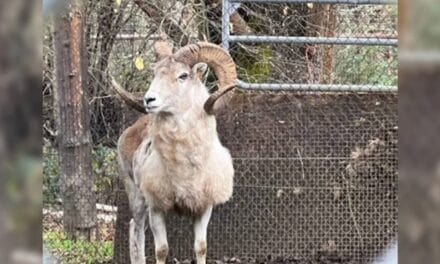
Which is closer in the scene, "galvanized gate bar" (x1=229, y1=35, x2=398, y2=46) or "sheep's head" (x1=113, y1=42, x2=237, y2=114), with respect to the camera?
"sheep's head" (x1=113, y1=42, x2=237, y2=114)

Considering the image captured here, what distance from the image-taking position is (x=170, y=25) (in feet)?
24.8

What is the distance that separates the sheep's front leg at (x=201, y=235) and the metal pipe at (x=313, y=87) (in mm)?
969

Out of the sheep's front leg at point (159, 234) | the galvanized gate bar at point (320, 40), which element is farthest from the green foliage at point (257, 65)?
the sheep's front leg at point (159, 234)

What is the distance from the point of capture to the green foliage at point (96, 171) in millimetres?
7441

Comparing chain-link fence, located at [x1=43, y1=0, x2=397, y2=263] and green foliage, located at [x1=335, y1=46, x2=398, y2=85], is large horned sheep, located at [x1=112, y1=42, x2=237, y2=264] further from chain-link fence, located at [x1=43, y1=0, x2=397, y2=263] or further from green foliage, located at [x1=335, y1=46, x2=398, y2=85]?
green foliage, located at [x1=335, y1=46, x2=398, y2=85]

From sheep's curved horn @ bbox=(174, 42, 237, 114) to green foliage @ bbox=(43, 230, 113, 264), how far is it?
1.99m

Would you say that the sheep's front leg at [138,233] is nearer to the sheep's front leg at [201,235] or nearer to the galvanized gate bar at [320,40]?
the sheep's front leg at [201,235]

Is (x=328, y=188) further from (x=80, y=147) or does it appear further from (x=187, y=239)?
(x=80, y=147)

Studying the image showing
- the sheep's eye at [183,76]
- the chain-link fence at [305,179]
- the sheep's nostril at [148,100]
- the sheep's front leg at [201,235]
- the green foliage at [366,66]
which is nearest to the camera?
the sheep's nostril at [148,100]

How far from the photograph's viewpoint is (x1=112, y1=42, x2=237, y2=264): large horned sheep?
5.73 m

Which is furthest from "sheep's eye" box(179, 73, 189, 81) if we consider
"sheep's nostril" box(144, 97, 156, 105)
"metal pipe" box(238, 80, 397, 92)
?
"metal pipe" box(238, 80, 397, 92)

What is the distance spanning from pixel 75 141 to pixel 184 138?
6.53ft

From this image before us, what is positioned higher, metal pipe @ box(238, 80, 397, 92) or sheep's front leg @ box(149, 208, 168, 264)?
metal pipe @ box(238, 80, 397, 92)

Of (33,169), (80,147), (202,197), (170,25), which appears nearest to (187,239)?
(202,197)
